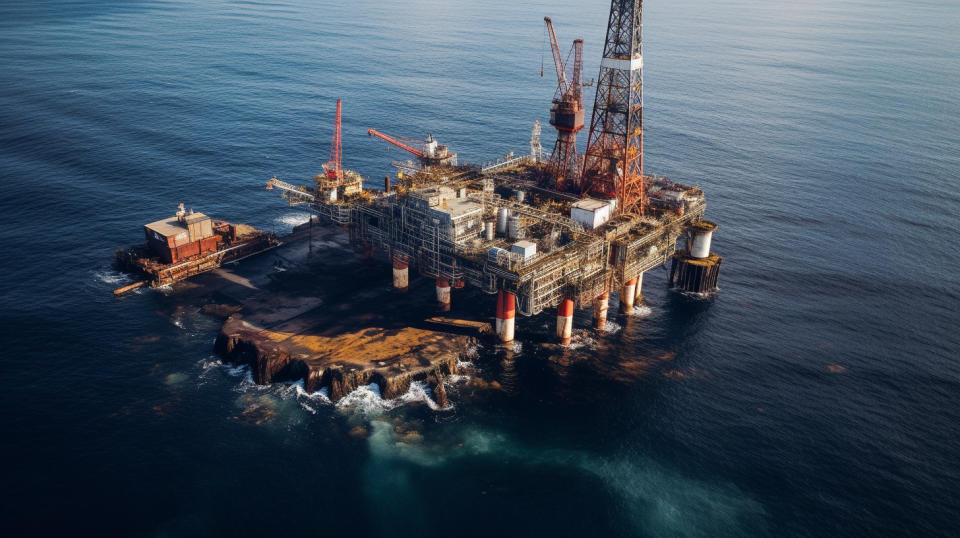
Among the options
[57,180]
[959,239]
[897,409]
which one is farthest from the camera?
[57,180]

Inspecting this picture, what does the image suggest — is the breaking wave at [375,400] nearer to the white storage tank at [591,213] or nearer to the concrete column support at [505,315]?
the concrete column support at [505,315]

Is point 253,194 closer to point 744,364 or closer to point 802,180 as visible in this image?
point 744,364

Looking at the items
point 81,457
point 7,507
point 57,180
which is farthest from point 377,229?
point 57,180

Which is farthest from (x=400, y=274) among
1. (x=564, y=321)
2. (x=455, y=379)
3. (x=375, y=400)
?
(x=564, y=321)

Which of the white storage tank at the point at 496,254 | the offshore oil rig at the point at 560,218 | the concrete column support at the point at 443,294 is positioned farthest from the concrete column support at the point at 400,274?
the white storage tank at the point at 496,254

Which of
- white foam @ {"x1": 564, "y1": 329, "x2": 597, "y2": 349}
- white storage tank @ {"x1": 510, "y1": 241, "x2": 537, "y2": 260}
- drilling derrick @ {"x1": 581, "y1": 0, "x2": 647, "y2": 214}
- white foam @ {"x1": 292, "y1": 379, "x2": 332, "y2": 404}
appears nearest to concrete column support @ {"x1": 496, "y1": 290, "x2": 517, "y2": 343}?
white storage tank @ {"x1": 510, "y1": 241, "x2": 537, "y2": 260}

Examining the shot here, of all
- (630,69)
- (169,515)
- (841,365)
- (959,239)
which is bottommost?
(169,515)
